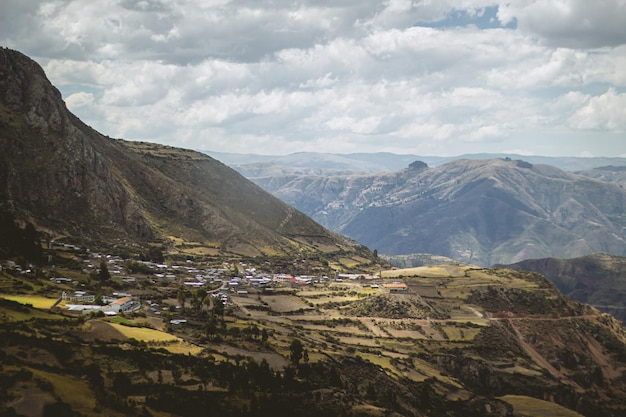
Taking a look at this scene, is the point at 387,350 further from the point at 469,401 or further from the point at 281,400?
the point at 281,400

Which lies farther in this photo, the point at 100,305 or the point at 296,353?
the point at 100,305

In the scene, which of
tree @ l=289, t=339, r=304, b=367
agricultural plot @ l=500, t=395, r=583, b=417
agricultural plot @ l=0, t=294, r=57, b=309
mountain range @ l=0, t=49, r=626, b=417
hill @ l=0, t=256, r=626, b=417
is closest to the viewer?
hill @ l=0, t=256, r=626, b=417

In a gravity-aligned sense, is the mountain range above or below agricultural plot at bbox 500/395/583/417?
above

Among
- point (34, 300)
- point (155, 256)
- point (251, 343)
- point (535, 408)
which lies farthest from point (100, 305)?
point (535, 408)

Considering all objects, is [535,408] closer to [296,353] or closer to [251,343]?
[296,353]

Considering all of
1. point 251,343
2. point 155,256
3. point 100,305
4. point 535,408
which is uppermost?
point 100,305

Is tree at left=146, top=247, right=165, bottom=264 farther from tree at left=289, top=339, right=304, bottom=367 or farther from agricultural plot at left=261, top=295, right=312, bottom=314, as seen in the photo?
tree at left=289, top=339, right=304, bottom=367

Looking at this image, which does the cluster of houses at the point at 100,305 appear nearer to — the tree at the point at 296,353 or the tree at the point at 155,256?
the tree at the point at 296,353

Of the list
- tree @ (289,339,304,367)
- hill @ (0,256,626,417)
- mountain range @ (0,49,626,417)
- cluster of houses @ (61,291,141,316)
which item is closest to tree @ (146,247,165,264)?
hill @ (0,256,626,417)

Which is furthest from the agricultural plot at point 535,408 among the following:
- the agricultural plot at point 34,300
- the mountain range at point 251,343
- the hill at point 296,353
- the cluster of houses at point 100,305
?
the agricultural plot at point 34,300

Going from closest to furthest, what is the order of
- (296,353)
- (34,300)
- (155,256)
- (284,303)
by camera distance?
1. (34,300)
2. (296,353)
3. (284,303)
4. (155,256)

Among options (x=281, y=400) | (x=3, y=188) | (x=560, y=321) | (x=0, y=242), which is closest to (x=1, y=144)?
(x=3, y=188)

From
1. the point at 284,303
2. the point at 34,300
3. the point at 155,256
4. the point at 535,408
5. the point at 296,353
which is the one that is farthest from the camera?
the point at 155,256
